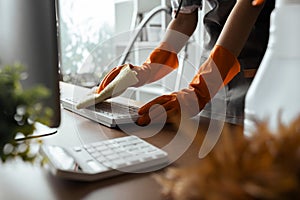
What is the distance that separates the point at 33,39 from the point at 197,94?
40 centimetres

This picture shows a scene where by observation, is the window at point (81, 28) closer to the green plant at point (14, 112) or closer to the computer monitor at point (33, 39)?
the computer monitor at point (33, 39)

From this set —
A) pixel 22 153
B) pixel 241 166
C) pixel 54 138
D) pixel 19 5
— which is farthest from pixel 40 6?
pixel 241 166

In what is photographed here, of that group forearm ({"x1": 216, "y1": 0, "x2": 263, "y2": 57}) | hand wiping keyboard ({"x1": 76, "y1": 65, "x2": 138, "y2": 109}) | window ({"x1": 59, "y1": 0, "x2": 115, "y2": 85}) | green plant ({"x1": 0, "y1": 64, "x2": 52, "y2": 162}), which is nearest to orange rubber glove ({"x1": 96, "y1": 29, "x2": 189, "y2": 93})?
hand wiping keyboard ({"x1": 76, "y1": 65, "x2": 138, "y2": 109})

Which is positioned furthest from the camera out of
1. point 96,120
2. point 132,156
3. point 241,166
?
point 96,120

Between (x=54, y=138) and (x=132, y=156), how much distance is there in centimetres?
23

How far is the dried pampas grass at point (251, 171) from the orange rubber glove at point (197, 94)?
1.67ft

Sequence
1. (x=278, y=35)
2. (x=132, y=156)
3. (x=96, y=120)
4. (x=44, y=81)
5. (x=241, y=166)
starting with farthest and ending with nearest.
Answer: (x=96, y=120) → (x=44, y=81) → (x=132, y=156) → (x=278, y=35) → (x=241, y=166)

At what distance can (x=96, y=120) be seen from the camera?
772 mm

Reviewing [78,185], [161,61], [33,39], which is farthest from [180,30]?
[78,185]

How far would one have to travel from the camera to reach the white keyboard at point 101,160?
1.38 feet

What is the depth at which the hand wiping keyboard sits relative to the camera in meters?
0.80

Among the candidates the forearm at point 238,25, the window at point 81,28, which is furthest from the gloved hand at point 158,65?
the window at point 81,28

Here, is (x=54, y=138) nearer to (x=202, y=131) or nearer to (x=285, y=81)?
(x=202, y=131)

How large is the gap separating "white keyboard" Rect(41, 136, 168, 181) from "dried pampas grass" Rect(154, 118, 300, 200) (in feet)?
0.72
